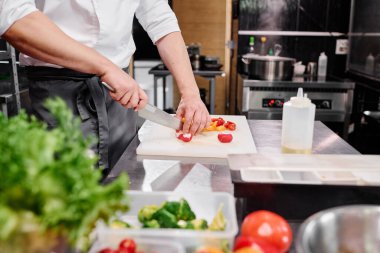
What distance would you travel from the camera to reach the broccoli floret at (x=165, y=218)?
78 cm

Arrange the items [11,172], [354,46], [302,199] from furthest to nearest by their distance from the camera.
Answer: [354,46] < [302,199] < [11,172]

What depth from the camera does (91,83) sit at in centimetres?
153

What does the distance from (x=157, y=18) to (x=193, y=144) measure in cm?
72

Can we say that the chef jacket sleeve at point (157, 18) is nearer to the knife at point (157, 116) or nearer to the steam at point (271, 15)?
the knife at point (157, 116)

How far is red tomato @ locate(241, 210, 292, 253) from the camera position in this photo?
28.6 inches

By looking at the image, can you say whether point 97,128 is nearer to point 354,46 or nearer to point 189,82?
point 189,82

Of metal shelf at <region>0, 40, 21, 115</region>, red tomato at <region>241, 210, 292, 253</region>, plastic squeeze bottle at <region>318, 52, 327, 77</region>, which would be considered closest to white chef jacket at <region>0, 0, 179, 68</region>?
red tomato at <region>241, 210, 292, 253</region>

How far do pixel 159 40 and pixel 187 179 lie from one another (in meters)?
0.98

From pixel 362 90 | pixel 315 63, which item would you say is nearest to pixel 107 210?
pixel 362 90

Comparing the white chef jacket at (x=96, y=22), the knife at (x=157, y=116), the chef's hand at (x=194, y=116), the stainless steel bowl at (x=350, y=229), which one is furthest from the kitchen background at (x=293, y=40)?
the stainless steel bowl at (x=350, y=229)

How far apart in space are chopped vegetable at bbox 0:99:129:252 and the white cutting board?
0.93m

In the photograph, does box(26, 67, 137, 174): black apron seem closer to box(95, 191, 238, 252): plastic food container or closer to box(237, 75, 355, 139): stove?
box(95, 191, 238, 252): plastic food container

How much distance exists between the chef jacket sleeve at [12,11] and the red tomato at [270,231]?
1008mm

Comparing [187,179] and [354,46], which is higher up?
[354,46]
